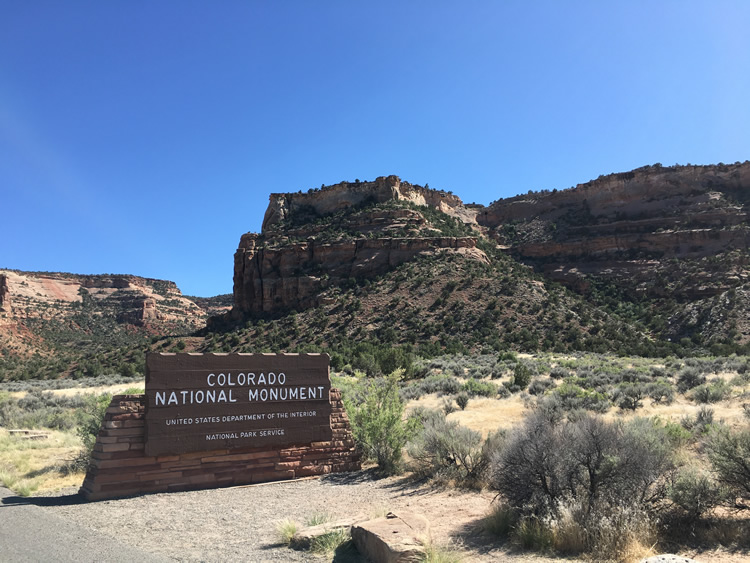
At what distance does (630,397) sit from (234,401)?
12498 mm

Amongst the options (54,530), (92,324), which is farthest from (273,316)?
(54,530)

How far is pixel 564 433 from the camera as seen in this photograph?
23.7 feet

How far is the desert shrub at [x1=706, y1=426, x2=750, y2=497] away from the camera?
623 cm

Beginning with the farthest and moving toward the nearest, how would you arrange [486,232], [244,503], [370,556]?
[486,232] → [244,503] → [370,556]

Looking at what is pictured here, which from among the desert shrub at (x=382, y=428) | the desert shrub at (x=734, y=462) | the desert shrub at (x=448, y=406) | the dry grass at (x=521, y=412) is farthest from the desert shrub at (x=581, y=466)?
the desert shrub at (x=448, y=406)

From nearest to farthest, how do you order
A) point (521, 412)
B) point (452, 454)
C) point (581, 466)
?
point (581, 466), point (452, 454), point (521, 412)

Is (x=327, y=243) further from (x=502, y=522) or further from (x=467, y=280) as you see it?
(x=502, y=522)

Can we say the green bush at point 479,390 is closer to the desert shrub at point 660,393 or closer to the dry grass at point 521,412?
the dry grass at point 521,412

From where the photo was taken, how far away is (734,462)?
6.34m

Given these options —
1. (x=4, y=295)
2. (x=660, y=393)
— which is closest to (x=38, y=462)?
(x=660, y=393)

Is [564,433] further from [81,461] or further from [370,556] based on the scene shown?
[81,461]

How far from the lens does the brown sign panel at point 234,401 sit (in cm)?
983

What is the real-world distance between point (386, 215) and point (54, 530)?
207ft

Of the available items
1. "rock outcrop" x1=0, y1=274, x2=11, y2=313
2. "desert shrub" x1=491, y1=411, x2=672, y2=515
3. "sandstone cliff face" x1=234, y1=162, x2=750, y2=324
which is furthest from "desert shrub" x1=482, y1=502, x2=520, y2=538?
"rock outcrop" x1=0, y1=274, x2=11, y2=313
